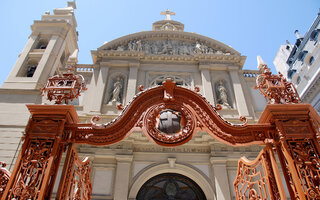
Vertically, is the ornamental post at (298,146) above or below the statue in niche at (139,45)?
below

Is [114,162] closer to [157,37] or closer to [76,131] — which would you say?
[76,131]

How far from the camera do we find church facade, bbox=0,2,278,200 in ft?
29.0

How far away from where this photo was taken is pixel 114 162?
30.3 feet

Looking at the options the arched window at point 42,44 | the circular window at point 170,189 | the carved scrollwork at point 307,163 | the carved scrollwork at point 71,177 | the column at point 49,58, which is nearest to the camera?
the carved scrollwork at point 307,163

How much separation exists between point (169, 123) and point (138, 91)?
7.16m

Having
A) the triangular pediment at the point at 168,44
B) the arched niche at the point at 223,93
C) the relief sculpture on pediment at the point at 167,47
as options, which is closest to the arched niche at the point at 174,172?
the arched niche at the point at 223,93

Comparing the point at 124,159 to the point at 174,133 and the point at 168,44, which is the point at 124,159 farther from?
the point at 168,44

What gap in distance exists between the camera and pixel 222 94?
11.7 meters

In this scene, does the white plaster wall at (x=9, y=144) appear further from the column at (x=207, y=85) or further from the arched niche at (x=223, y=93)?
the arched niche at (x=223, y=93)

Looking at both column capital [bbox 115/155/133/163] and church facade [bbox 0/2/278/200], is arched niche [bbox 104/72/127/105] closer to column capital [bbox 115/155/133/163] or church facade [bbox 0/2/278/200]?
church facade [bbox 0/2/278/200]

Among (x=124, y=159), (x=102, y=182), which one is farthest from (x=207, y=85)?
(x=102, y=182)

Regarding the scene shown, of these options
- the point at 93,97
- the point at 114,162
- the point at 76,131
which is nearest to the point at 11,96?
the point at 93,97

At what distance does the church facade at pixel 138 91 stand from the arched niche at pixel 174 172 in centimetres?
4

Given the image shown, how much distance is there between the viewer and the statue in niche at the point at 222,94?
11341 mm
